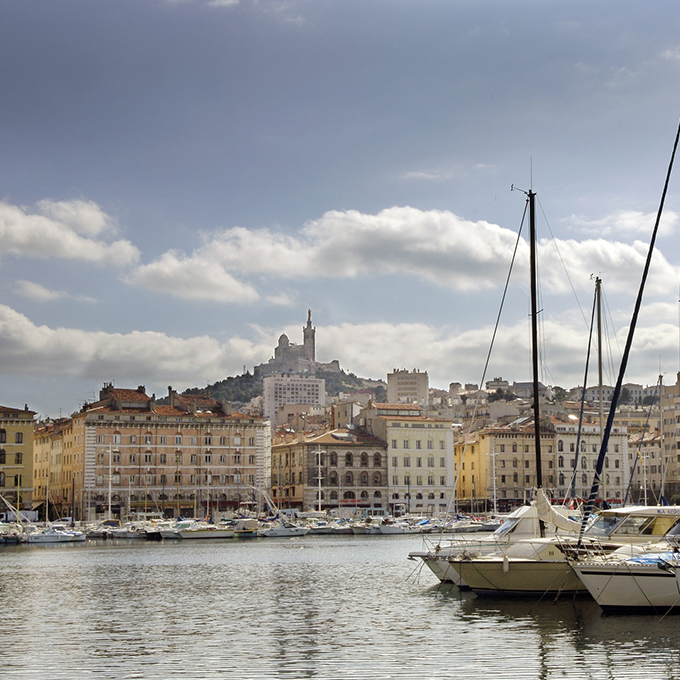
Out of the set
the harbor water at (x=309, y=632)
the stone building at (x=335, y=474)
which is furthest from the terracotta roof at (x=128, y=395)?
the harbor water at (x=309, y=632)

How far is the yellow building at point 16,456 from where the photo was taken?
119500mm

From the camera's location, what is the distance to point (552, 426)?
151 metres

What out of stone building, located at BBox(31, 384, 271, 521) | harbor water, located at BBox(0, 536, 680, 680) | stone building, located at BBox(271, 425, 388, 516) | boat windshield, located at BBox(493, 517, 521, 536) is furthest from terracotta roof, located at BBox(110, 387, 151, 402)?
boat windshield, located at BBox(493, 517, 521, 536)

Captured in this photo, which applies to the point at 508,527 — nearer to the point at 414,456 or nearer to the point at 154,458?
the point at 154,458

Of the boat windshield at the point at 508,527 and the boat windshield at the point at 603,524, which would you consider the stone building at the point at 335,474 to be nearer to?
the boat windshield at the point at 508,527

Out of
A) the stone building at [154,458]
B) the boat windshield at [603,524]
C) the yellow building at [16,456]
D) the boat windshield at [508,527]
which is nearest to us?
the boat windshield at [603,524]

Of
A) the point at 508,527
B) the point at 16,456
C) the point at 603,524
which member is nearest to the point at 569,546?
the point at 603,524

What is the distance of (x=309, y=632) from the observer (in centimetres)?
3047

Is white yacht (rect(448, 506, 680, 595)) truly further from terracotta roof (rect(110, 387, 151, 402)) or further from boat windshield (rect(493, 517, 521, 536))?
terracotta roof (rect(110, 387, 151, 402))

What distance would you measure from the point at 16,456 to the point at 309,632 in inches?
3824

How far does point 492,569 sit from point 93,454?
94.5 meters

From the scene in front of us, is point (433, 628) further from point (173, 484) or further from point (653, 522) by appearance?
point (173, 484)

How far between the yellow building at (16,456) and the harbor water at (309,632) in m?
70.4

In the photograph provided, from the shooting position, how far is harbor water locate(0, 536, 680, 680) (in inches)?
960
